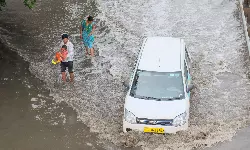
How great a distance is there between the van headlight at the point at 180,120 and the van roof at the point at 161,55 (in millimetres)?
1467

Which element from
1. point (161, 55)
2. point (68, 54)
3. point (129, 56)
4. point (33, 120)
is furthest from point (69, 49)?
point (129, 56)

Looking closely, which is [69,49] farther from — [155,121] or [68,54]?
[155,121]

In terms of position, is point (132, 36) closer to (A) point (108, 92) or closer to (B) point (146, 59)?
Result: (A) point (108, 92)

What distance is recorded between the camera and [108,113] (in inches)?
470

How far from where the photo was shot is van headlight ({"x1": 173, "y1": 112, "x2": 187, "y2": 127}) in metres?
10.0

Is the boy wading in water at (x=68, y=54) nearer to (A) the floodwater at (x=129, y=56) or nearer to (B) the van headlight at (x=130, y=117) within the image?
(A) the floodwater at (x=129, y=56)

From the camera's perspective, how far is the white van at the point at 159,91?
Answer: 9.98 m

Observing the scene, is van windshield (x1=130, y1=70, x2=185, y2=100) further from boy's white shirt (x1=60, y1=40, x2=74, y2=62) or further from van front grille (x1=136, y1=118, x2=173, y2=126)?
boy's white shirt (x1=60, y1=40, x2=74, y2=62)

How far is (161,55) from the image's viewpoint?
11.6 meters

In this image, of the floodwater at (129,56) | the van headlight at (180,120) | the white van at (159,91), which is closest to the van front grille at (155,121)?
the white van at (159,91)

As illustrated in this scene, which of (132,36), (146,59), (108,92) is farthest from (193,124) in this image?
(132,36)

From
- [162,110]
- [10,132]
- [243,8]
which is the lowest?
[10,132]

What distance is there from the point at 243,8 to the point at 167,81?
9.64m

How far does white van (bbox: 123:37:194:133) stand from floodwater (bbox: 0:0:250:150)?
1.51 ft
